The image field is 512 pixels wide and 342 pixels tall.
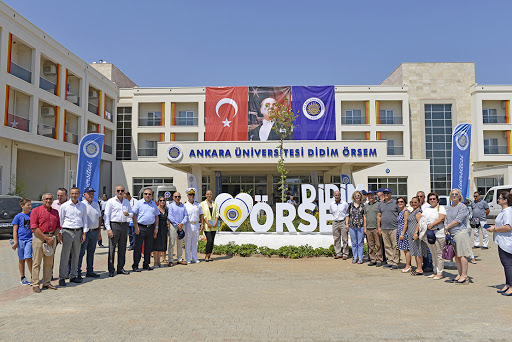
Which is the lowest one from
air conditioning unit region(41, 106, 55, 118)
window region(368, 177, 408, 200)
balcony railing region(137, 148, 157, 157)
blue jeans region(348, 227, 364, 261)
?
blue jeans region(348, 227, 364, 261)

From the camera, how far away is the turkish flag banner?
37.5 metres

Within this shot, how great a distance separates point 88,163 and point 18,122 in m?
12.6

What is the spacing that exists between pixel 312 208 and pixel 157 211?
5149 mm

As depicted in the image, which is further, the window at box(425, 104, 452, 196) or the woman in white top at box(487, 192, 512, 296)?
the window at box(425, 104, 452, 196)

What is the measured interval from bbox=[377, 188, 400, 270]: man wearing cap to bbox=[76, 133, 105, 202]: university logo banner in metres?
9.64

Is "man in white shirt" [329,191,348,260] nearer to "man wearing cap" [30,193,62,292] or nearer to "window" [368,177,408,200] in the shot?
"man wearing cap" [30,193,62,292]

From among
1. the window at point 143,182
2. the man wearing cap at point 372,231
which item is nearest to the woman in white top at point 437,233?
the man wearing cap at point 372,231

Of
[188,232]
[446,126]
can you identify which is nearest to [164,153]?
[188,232]

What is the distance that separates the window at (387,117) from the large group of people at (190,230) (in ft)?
96.5

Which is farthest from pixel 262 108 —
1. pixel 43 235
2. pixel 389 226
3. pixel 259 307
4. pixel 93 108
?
pixel 259 307

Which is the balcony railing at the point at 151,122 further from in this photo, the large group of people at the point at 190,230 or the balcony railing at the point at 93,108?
the large group of people at the point at 190,230

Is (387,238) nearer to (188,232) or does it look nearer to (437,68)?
(188,232)

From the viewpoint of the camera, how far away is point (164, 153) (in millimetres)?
24859

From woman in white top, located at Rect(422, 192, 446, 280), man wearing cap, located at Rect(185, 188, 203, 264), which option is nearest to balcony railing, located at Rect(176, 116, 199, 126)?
man wearing cap, located at Rect(185, 188, 203, 264)
